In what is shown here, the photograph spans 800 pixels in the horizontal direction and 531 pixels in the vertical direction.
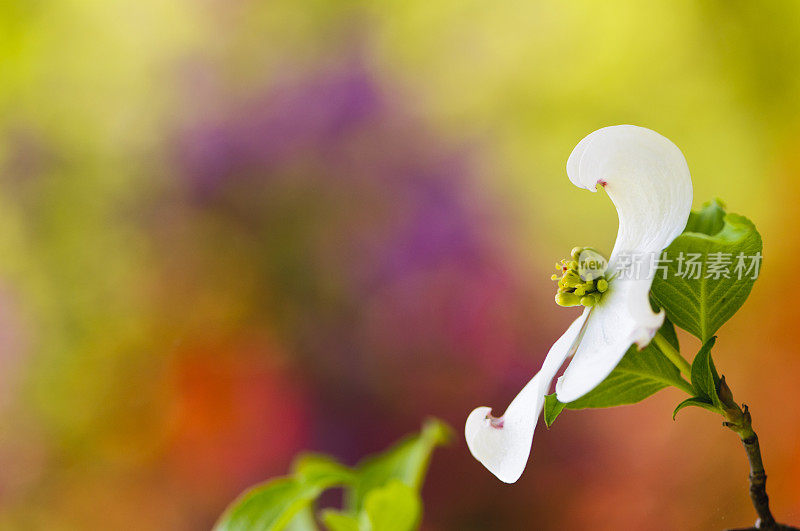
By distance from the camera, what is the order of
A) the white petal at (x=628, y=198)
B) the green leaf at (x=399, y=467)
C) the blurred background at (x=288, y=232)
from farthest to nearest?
the blurred background at (x=288, y=232)
the green leaf at (x=399, y=467)
the white petal at (x=628, y=198)

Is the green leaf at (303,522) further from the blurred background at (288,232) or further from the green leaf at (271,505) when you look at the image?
the blurred background at (288,232)

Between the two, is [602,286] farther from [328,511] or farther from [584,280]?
[328,511]

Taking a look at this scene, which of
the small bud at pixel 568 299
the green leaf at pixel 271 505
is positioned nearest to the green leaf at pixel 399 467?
the green leaf at pixel 271 505

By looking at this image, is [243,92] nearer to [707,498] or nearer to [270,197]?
[270,197]

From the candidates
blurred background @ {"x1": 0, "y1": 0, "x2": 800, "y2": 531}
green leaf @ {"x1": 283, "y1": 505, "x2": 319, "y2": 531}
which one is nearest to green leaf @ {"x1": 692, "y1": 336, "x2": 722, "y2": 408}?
green leaf @ {"x1": 283, "y1": 505, "x2": 319, "y2": 531}

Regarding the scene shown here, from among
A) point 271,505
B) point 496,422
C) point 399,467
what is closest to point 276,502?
→ point 271,505

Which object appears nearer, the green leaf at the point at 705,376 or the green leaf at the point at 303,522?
the green leaf at the point at 705,376

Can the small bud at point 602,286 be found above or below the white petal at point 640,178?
below
